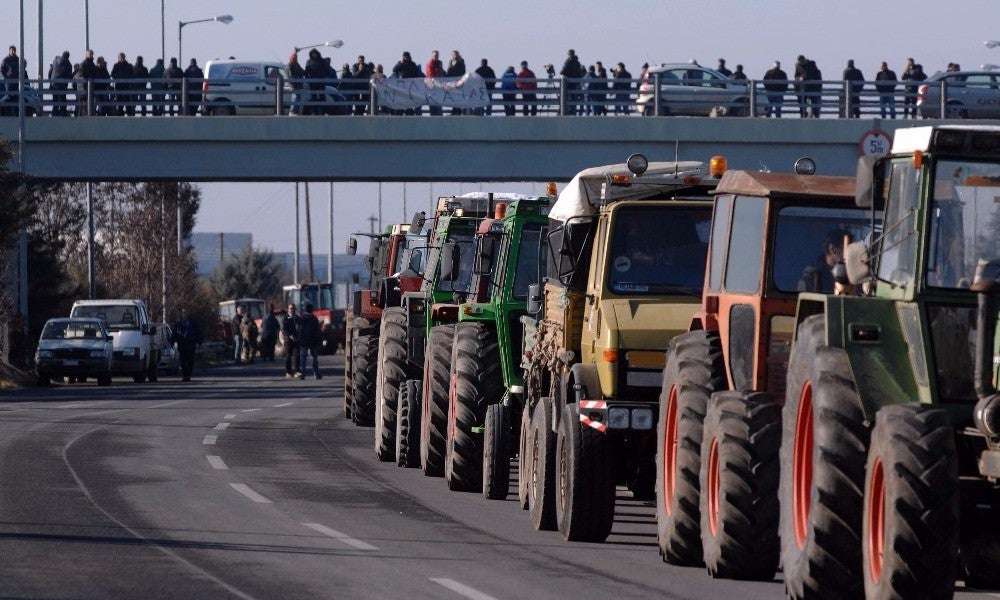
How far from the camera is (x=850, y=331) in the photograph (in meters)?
9.86

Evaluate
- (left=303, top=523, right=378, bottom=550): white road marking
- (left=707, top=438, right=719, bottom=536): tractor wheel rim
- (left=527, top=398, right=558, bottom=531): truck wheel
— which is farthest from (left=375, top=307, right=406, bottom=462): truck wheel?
(left=707, top=438, right=719, bottom=536): tractor wheel rim

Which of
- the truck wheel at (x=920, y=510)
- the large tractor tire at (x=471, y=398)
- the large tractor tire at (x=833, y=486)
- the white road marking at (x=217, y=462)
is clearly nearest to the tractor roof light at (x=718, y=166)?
the large tractor tire at (x=833, y=486)

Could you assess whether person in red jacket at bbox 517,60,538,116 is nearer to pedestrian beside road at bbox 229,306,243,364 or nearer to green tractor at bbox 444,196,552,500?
pedestrian beside road at bbox 229,306,243,364

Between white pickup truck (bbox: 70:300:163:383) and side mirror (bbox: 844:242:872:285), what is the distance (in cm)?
3939

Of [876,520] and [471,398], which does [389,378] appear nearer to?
[471,398]

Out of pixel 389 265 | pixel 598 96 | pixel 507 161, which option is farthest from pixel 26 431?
pixel 598 96

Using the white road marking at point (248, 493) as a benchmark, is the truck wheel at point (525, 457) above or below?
above

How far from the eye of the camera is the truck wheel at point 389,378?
21.9m

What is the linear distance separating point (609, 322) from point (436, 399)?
17.3 feet

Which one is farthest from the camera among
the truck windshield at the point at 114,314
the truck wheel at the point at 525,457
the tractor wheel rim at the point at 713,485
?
the truck windshield at the point at 114,314

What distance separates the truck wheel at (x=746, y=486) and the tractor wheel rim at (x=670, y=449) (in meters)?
1.18

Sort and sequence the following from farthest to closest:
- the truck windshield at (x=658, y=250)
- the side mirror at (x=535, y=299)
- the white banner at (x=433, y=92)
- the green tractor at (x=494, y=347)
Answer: the white banner at (x=433, y=92), the green tractor at (x=494, y=347), the side mirror at (x=535, y=299), the truck windshield at (x=658, y=250)

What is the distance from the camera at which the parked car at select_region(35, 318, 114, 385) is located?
4572 cm

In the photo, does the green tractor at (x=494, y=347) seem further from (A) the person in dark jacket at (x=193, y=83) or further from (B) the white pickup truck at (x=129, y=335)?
(A) the person in dark jacket at (x=193, y=83)
